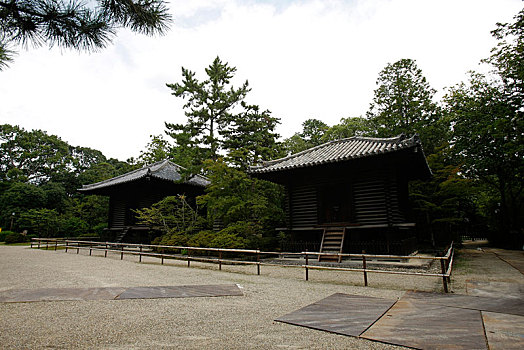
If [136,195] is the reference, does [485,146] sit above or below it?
above

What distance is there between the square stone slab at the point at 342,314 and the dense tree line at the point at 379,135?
7.97 m

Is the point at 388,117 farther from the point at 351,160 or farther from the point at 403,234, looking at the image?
the point at 351,160

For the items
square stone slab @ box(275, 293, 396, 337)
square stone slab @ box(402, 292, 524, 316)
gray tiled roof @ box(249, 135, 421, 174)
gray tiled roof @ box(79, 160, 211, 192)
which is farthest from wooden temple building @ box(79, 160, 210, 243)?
square stone slab @ box(402, 292, 524, 316)

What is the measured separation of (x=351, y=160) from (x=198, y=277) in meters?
7.09

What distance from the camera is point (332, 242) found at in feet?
38.6

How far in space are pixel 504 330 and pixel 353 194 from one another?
8585 mm

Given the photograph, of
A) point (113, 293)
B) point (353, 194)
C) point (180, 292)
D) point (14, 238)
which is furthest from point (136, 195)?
point (180, 292)

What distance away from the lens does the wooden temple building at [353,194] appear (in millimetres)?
11062

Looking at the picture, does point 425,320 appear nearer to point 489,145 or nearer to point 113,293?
point 113,293

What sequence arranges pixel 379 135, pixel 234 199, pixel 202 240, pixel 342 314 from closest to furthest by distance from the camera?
pixel 342 314 → pixel 234 199 → pixel 202 240 → pixel 379 135

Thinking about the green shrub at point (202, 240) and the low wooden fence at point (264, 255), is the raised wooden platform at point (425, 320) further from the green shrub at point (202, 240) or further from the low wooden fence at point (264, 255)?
the green shrub at point (202, 240)

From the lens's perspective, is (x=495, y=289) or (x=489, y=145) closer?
(x=495, y=289)

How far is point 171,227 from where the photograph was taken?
710 inches

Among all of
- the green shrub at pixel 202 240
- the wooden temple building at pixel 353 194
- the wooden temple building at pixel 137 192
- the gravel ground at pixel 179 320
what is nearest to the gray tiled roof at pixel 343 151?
the wooden temple building at pixel 353 194
